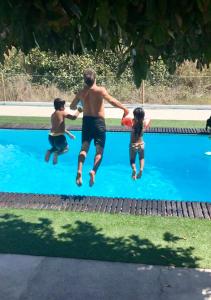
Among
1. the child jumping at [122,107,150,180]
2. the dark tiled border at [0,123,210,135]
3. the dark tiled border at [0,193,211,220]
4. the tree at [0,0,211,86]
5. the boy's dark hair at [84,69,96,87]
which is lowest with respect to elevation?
the dark tiled border at [0,193,211,220]

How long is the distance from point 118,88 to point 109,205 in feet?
51.6

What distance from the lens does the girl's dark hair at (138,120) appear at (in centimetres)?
717

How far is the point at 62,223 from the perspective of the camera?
688 centimetres

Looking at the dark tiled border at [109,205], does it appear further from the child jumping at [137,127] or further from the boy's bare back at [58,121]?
the boy's bare back at [58,121]

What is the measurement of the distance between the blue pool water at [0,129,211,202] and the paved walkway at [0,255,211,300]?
574cm

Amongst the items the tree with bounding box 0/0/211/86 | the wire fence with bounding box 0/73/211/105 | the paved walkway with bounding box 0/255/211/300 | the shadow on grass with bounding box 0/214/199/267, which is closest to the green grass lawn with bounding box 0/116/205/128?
the wire fence with bounding box 0/73/211/105

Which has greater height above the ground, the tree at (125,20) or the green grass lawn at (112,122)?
the tree at (125,20)

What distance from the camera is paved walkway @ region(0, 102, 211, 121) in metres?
18.0

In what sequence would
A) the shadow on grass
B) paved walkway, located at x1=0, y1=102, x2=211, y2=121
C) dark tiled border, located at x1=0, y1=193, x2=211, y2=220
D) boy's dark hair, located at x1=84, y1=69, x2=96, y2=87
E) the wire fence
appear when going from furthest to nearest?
the wire fence < paved walkway, located at x1=0, y1=102, x2=211, y2=121 < dark tiled border, located at x1=0, y1=193, x2=211, y2=220 < boy's dark hair, located at x1=84, y1=69, x2=96, y2=87 < the shadow on grass

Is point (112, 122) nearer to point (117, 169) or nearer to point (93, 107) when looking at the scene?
point (117, 169)

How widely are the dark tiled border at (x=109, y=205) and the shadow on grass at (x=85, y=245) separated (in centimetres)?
74

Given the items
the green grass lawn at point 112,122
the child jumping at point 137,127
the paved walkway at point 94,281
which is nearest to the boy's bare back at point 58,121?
the child jumping at point 137,127

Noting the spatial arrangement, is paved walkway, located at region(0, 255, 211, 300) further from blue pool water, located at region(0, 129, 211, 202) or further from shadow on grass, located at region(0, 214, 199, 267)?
blue pool water, located at region(0, 129, 211, 202)

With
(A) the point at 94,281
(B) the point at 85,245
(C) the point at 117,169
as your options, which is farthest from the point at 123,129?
(A) the point at 94,281
